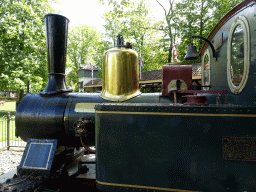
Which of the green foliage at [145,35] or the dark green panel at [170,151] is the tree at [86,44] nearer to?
the green foliage at [145,35]

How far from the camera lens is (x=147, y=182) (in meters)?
1.65

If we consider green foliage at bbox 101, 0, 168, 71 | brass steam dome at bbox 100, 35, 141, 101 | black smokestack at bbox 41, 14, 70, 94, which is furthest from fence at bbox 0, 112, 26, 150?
green foliage at bbox 101, 0, 168, 71

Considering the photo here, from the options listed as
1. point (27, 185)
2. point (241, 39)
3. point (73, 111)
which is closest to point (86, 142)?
point (73, 111)

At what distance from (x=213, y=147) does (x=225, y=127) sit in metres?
0.20

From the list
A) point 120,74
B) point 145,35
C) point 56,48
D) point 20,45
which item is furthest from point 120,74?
point 145,35

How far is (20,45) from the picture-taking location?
12.4m

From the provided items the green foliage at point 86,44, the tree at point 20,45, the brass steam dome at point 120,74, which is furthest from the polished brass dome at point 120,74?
the green foliage at point 86,44

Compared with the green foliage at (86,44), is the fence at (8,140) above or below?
below

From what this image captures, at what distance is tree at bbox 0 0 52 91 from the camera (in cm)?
1103

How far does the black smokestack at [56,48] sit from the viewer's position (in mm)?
2926

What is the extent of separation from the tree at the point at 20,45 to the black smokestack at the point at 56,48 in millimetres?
9084

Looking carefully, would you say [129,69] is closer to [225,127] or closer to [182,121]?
[182,121]

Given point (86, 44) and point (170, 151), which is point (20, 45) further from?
point (86, 44)

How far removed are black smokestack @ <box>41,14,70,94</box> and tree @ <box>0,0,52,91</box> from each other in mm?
9084
